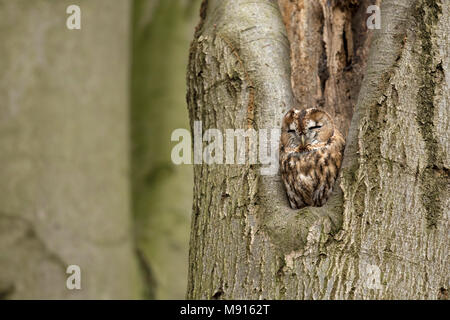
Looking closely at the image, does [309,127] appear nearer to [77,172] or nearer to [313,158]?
[313,158]

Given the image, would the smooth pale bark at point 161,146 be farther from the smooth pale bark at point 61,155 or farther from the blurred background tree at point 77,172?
the smooth pale bark at point 61,155

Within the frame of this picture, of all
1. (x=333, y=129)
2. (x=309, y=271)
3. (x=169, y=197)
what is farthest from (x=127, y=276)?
(x=309, y=271)

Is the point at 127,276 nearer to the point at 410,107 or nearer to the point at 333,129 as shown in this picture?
the point at 333,129

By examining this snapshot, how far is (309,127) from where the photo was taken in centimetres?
299

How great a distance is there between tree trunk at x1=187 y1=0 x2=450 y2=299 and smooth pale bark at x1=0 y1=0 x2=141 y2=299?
217cm

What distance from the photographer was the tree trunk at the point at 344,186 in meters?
2.22

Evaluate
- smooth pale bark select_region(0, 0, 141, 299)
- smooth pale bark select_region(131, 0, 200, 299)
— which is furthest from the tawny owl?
smooth pale bark select_region(131, 0, 200, 299)

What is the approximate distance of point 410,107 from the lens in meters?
2.37

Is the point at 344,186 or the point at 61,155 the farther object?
the point at 61,155

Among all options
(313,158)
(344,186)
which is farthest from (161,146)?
(344,186)

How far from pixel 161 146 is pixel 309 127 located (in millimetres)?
2920

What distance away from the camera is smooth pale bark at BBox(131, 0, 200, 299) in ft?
18.2

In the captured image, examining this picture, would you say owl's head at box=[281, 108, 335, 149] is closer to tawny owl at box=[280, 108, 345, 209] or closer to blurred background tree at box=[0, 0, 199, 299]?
tawny owl at box=[280, 108, 345, 209]
